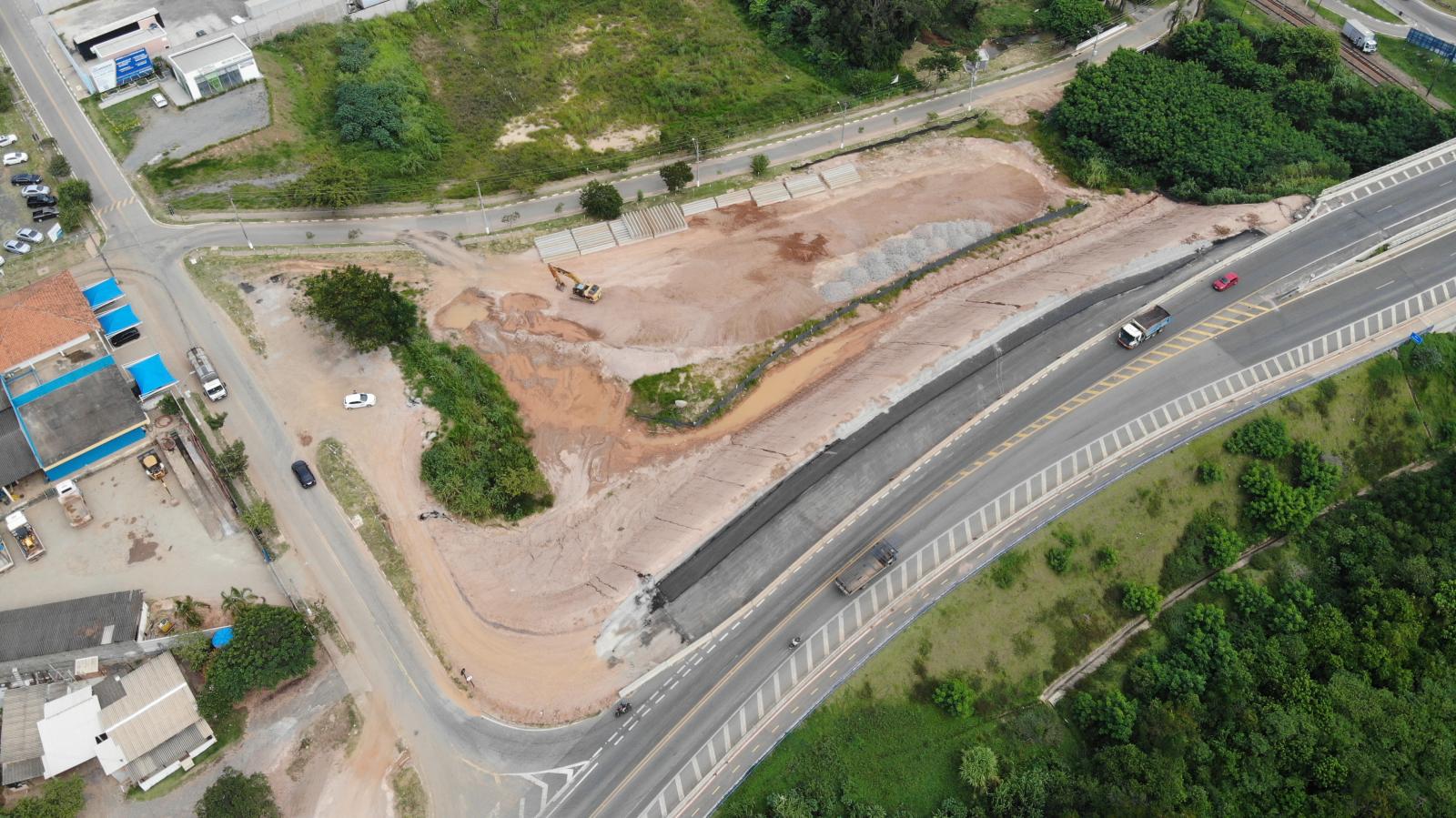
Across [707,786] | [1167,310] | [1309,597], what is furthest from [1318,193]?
[707,786]

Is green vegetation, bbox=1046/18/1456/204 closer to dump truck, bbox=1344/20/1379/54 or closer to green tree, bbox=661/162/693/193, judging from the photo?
dump truck, bbox=1344/20/1379/54

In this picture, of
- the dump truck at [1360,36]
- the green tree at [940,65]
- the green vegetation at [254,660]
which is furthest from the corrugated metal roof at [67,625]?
the dump truck at [1360,36]

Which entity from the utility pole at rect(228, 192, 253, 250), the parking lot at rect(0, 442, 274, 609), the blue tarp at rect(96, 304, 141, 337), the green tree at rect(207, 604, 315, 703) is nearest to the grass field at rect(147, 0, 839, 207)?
the utility pole at rect(228, 192, 253, 250)

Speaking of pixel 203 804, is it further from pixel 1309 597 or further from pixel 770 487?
pixel 1309 597

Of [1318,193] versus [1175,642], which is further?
[1318,193]

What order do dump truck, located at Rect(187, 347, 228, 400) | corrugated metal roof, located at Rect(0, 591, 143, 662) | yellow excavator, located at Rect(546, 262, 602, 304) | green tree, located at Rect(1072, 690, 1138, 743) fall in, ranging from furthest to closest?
1. yellow excavator, located at Rect(546, 262, 602, 304)
2. dump truck, located at Rect(187, 347, 228, 400)
3. green tree, located at Rect(1072, 690, 1138, 743)
4. corrugated metal roof, located at Rect(0, 591, 143, 662)

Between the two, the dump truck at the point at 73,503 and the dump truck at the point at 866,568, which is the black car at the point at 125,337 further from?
the dump truck at the point at 866,568
